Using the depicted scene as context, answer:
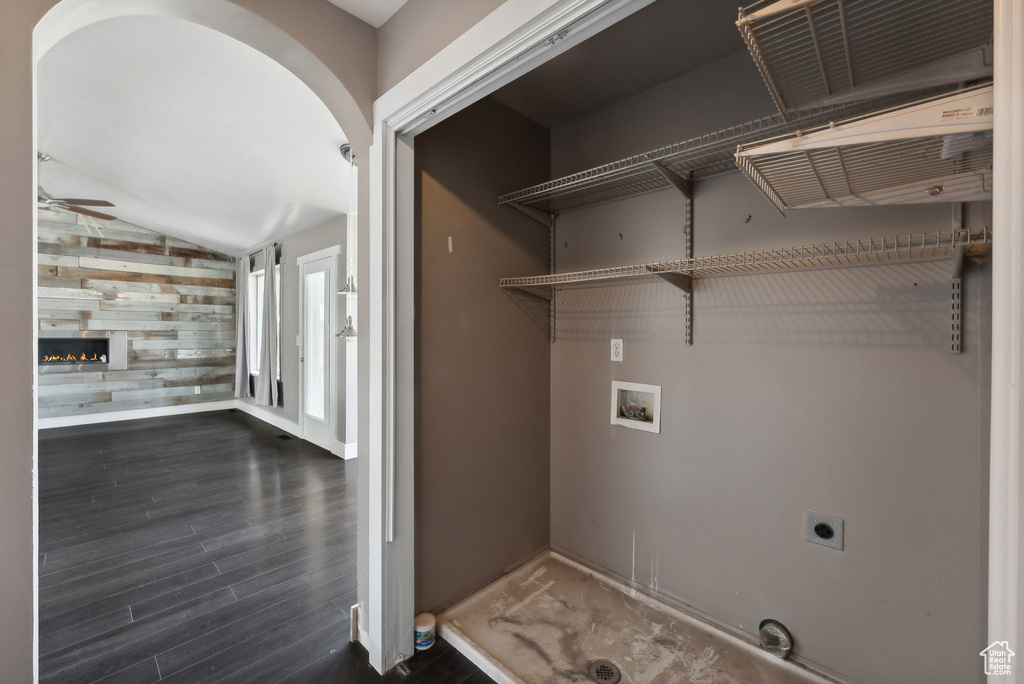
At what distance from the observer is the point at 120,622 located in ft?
6.59

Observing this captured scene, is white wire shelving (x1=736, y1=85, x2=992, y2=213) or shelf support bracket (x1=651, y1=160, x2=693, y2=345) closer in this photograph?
white wire shelving (x1=736, y1=85, x2=992, y2=213)

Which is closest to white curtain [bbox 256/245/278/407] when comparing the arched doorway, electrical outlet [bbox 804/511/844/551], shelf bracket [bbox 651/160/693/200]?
the arched doorway

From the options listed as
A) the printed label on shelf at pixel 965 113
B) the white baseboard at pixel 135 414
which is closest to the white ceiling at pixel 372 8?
the printed label on shelf at pixel 965 113

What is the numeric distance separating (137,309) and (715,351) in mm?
7523

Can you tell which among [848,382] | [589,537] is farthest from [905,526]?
[589,537]

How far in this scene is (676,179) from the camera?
1.78m

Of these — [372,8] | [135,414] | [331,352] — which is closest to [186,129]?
[331,352]

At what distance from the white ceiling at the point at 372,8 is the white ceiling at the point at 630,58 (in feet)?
1.90

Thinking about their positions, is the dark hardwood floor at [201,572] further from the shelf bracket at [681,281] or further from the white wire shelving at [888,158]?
the white wire shelving at [888,158]

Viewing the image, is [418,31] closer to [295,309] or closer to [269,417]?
[295,309]

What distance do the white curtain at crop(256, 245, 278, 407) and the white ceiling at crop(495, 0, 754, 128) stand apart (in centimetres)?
485

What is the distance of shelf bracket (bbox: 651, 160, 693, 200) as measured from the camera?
1676mm

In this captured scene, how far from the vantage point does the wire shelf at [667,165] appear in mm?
1401

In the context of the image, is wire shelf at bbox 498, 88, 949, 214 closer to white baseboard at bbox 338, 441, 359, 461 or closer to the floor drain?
the floor drain
